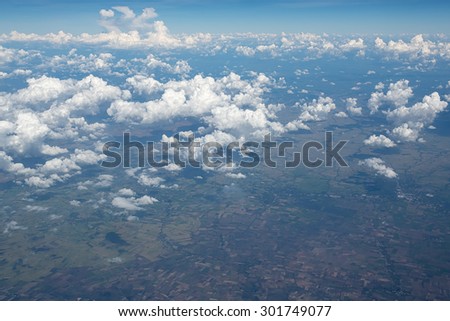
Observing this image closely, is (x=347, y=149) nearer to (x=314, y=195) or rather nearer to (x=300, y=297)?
(x=314, y=195)

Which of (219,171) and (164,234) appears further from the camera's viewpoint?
(219,171)

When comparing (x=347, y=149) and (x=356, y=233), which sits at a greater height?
(x=347, y=149)

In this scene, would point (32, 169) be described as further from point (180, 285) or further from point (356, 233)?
point (356, 233)

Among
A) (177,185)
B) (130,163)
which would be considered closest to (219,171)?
(177,185)

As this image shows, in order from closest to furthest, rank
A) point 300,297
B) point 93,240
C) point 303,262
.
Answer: point 300,297, point 303,262, point 93,240

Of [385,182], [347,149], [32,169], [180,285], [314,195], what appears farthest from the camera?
[347,149]

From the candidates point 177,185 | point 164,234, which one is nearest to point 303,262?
point 164,234
